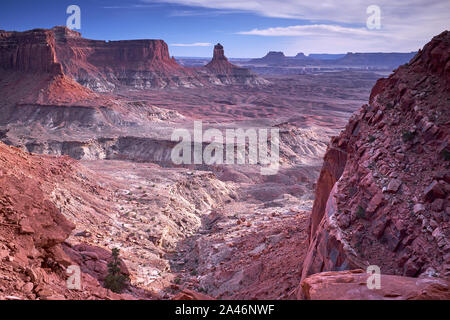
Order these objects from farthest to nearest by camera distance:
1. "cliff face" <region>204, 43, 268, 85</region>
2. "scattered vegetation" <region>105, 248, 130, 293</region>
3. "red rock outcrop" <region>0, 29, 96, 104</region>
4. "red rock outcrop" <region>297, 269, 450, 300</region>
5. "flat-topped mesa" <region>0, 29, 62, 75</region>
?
"cliff face" <region>204, 43, 268, 85</region> → "flat-topped mesa" <region>0, 29, 62, 75</region> → "red rock outcrop" <region>0, 29, 96, 104</region> → "scattered vegetation" <region>105, 248, 130, 293</region> → "red rock outcrop" <region>297, 269, 450, 300</region>

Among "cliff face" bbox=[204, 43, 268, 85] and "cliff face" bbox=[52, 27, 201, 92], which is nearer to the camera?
"cliff face" bbox=[52, 27, 201, 92]

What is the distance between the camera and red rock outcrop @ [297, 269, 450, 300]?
22.1ft

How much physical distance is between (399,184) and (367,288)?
4.30 meters

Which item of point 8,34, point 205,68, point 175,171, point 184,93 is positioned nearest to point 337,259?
point 175,171

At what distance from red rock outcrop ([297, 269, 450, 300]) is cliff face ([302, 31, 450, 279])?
1.25 meters

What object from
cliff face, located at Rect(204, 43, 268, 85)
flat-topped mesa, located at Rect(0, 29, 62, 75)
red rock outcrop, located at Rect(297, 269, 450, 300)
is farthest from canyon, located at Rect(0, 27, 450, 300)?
cliff face, located at Rect(204, 43, 268, 85)

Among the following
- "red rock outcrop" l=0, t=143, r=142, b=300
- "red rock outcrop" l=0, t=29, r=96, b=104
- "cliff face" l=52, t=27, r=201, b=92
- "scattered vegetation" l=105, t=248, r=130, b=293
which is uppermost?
"cliff face" l=52, t=27, r=201, b=92

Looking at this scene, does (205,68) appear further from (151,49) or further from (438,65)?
(438,65)

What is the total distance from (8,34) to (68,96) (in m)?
26.1

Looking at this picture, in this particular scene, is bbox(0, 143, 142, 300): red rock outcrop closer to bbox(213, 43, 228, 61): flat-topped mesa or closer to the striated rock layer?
the striated rock layer

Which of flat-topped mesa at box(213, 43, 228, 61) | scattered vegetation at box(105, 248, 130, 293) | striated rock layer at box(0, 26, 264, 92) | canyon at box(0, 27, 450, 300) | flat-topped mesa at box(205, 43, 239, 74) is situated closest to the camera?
canyon at box(0, 27, 450, 300)

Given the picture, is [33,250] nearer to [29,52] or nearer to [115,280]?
[115,280]

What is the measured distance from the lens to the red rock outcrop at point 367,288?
6734 millimetres

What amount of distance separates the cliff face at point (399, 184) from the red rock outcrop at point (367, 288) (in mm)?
1250
